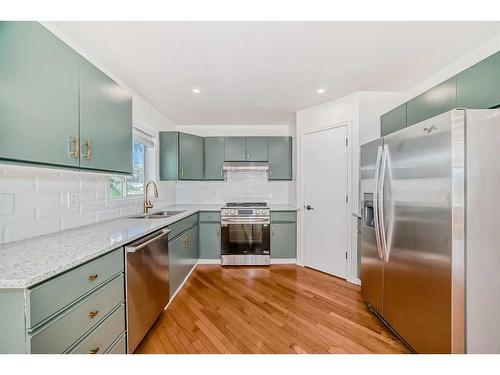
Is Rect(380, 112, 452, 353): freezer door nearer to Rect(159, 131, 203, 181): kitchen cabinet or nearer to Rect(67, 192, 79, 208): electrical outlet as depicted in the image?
Rect(67, 192, 79, 208): electrical outlet

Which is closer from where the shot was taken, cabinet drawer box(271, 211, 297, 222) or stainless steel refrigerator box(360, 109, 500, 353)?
stainless steel refrigerator box(360, 109, 500, 353)

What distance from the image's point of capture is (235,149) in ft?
12.1

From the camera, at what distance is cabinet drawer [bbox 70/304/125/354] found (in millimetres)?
1060

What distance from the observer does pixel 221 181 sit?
3949mm

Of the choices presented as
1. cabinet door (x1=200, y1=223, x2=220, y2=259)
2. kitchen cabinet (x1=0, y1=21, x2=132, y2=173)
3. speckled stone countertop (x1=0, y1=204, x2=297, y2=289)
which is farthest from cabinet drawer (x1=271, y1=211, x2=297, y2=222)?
kitchen cabinet (x1=0, y1=21, x2=132, y2=173)

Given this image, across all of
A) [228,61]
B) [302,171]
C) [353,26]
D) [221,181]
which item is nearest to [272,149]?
[302,171]

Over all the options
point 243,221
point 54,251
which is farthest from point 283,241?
point 54,251

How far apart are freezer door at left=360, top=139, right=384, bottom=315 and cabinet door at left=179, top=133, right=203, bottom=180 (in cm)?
250

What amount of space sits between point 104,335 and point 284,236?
2.52 meters

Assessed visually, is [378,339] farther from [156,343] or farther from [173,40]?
[173,40]

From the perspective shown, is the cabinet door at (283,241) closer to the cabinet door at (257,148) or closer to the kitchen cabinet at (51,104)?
the cabinet door at (257,148)

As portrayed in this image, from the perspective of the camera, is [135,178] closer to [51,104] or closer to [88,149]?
[88,149]

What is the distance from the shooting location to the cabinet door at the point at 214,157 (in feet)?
12.1

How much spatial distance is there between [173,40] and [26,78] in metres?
0.96
